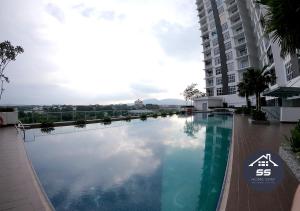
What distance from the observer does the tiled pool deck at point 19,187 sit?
12.2 ft

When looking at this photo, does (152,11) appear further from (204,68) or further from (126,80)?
(204,68)

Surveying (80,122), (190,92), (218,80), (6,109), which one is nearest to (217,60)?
(218,80)

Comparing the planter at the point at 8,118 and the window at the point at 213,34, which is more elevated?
the window at the point at 213,34

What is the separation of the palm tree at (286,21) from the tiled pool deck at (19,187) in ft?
25.6

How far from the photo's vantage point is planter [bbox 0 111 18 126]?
15527mm

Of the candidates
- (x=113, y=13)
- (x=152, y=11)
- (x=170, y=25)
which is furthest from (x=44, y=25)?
(x=170, y=25)

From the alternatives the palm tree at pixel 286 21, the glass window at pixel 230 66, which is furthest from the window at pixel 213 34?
the palm tree at pixel 286 21

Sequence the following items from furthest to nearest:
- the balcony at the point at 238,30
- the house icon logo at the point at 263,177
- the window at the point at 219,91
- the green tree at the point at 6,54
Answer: the window at the point at 219,91 < the balcony at the point at 238,30 < the green tree at the point at 6,54 < the house icon logo at the point at 263,177

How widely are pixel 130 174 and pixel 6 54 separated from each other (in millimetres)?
17272

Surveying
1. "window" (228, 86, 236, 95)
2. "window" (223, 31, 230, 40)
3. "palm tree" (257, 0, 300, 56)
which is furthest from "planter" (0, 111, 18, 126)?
"window" (223, 31, 230, 40)

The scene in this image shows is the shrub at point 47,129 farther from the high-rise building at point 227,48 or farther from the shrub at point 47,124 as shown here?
the high-rise building at point 227,48

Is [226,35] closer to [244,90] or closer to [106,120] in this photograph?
[244,90]

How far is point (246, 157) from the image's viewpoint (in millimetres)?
6754

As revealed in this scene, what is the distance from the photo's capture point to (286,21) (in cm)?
630
